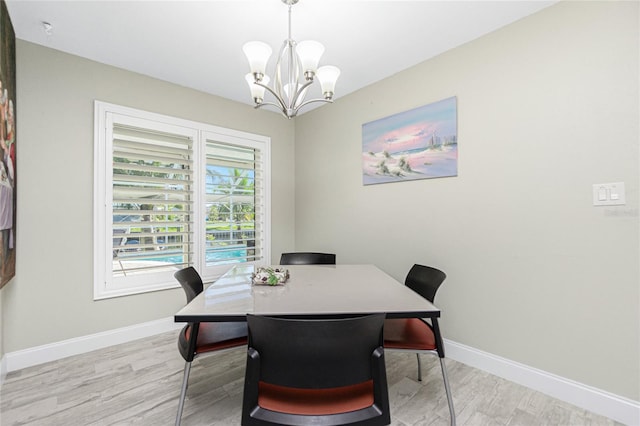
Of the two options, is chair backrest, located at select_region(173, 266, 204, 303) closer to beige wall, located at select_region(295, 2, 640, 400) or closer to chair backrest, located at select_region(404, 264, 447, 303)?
chair backrest, located at select_region(404, 264, 447, 303)

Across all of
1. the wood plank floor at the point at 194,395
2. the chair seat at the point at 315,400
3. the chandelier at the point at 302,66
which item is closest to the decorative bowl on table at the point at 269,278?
the chair seat at the point at 315,400

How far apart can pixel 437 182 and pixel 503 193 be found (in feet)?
1.65

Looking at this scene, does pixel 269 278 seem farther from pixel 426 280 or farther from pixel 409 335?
pixel 426 280

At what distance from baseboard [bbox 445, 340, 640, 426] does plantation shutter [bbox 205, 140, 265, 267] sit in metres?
2.38

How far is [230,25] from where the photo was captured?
2.01m

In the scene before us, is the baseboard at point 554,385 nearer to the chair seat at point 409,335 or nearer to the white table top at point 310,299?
the chair seat at point 409,335

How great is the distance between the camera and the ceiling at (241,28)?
72.5 inches

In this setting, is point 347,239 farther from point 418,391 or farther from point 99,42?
point 99,42

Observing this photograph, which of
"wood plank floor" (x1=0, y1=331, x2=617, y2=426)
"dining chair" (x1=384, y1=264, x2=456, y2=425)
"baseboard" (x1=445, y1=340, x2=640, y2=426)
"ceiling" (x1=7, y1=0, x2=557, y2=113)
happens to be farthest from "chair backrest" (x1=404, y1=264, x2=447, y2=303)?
"ceiling" (x1=7, y1=0, x2=557, y2=113)

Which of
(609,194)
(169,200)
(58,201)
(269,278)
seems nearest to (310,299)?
(269,278)

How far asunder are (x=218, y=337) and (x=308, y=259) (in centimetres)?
127

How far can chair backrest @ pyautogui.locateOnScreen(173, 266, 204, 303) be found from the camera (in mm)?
1683

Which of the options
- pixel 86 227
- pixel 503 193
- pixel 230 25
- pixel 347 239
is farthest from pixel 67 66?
pixel 503 193

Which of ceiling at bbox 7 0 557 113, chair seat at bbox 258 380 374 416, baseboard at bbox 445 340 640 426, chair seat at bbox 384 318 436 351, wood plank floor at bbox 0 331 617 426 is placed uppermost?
ceiling at bbox 7 0 557 113
